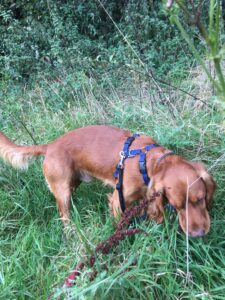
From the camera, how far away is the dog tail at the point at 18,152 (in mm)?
3506

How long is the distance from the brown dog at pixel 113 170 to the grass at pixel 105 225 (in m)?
0.17

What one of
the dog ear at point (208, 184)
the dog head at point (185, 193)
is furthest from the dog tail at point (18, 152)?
the dog ear at point (208, 184)

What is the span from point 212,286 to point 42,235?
4.26 ft

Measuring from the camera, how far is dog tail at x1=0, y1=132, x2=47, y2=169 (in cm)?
351

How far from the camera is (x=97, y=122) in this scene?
14.9ft

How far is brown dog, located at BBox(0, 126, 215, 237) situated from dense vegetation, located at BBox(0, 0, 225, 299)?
0.17 meters

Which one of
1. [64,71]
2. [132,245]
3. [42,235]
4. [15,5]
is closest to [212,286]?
[132,245]

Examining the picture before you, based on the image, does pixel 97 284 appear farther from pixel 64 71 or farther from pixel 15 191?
pixel 64 71

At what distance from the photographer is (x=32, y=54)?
275 inches

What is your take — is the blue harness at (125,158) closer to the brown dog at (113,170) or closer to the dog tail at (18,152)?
the brown dog at (113,170)

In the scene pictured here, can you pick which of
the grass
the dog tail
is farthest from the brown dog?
the grass

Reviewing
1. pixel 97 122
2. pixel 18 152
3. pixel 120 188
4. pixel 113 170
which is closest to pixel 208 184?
pixel 120 188

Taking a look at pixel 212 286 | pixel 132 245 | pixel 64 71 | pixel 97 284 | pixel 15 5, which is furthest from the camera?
pixel 15 5

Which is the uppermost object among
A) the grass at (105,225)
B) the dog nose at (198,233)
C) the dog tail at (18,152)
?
the dog tail at (18,152)
